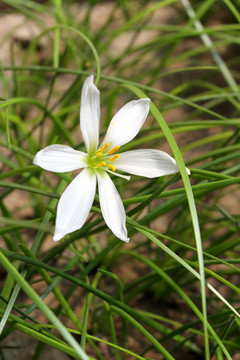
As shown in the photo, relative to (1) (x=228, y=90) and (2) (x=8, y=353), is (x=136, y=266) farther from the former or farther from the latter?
(1) (x=228, y=90)

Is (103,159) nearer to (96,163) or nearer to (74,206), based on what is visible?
(96,163)

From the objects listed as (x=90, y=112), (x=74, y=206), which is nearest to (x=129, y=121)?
(x=90, y=112)

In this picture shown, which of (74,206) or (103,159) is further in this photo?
(103,159)

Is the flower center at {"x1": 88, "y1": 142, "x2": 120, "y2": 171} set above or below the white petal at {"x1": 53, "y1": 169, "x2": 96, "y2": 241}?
above

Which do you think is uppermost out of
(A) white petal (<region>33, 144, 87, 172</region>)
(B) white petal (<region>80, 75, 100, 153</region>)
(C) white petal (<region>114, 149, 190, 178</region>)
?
(B) white petal (<region>80, 75, 100, 153</region>)


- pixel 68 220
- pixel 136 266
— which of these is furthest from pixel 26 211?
pixel 68 220

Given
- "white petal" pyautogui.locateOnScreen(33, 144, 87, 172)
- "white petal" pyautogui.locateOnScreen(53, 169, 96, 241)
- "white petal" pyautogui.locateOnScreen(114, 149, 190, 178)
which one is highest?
"white petal" pyautogui.locateOnScreen(114, 149, 190, 178)
